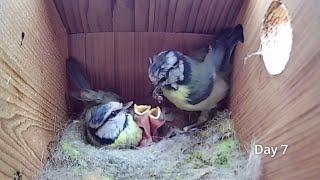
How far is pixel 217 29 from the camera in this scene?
181cm

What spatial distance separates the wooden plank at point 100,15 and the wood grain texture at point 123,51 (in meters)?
0.04

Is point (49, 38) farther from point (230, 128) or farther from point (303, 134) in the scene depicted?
point (303, 134)

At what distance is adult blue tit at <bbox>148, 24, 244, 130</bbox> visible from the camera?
1736mm

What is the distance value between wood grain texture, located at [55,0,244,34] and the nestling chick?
0.55 feet

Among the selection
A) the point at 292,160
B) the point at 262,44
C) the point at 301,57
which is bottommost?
the point at 292,160

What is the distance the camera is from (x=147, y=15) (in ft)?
5.67

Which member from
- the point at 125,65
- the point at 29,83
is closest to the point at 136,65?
the point at 125,65

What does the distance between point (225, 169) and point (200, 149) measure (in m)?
0.22

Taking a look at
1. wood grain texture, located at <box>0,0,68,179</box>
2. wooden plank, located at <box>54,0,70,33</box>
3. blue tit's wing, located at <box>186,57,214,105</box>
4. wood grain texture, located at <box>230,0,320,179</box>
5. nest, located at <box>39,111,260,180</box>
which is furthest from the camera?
blue tit's wing, located at <box>186,57,214,105</box>

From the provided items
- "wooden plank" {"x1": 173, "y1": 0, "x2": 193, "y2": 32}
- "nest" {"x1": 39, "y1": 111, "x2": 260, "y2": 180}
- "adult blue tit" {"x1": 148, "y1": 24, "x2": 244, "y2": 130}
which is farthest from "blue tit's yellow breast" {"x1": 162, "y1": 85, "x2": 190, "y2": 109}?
"wooden plank" {"x1": 173, "y1": 0, "x2": 193, "y2": 32}

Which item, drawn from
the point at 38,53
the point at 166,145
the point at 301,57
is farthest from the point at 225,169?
the point at 38,53

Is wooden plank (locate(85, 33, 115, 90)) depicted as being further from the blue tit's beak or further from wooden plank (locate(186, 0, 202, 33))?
wooden plank (locate(186, 0, 202, 33))

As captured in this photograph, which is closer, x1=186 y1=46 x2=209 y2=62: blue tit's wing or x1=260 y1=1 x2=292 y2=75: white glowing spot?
x1=260 y1=1 x2=292 y2=75: white glowing spot

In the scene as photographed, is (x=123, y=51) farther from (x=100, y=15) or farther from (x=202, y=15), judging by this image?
(x=202, y=15)
